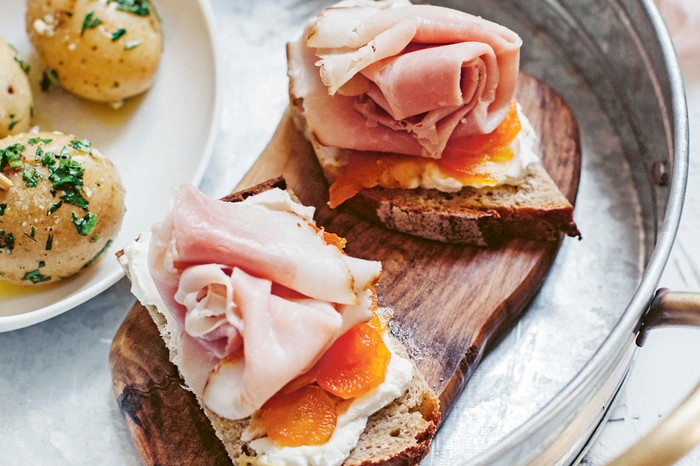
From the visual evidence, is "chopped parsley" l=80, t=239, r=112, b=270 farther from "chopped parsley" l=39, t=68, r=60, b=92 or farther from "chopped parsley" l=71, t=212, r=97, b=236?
"chopped parsley" l=39, t=68, r=60, b=92

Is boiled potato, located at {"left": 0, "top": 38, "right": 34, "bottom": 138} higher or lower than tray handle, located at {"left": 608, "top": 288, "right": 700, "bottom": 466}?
lower

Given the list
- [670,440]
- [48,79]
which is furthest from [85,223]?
[670,440]

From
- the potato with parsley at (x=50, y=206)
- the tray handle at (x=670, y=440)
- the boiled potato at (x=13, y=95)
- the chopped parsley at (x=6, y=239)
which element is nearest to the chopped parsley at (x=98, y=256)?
the potato with parsley at (x=50, y=206)

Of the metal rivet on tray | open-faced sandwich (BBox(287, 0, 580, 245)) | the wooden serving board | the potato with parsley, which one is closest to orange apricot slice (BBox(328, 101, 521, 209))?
open-faced sandwich (BBox(287, 0, 580, 245))

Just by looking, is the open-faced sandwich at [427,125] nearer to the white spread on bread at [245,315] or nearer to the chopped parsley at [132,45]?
the white spread on bread at [245,315]

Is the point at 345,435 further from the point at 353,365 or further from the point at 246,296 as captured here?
the point at 246,296

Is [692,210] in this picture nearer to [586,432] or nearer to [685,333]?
[685,333]
